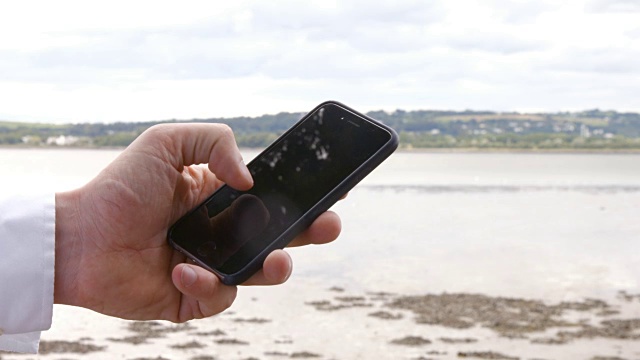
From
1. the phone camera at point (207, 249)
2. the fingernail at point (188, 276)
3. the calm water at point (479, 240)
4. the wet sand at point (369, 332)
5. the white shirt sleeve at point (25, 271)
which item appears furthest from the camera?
the calm water at point (479, 240)

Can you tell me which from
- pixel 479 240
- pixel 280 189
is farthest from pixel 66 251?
pixel 479 240

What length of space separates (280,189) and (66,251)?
0.76 meters

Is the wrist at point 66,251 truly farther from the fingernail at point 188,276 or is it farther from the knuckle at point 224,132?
the knuckle at point 224,132

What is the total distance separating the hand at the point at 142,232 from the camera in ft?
9.54

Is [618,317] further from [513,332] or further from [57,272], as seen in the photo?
[57,272]

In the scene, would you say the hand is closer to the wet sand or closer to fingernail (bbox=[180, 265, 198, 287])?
fingernail (bbox=[180, 265, 198, 287])

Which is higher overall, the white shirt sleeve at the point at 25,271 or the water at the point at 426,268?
the white shirt sleeve at the point at 25,271

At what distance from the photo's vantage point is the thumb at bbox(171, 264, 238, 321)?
288 cm

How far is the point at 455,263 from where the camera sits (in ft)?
83.5

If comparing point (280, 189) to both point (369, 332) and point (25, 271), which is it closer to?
point (25, 271)

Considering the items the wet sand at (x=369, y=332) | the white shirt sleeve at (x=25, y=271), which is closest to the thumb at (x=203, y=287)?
the white shirt sleeve at (x=25, y=271)

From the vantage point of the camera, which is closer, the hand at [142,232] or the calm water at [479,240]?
the hand at [142,232]

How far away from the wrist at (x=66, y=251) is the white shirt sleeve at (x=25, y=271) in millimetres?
241

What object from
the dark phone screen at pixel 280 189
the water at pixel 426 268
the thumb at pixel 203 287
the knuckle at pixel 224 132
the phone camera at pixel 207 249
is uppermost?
the knuckle at pixel 224 132
